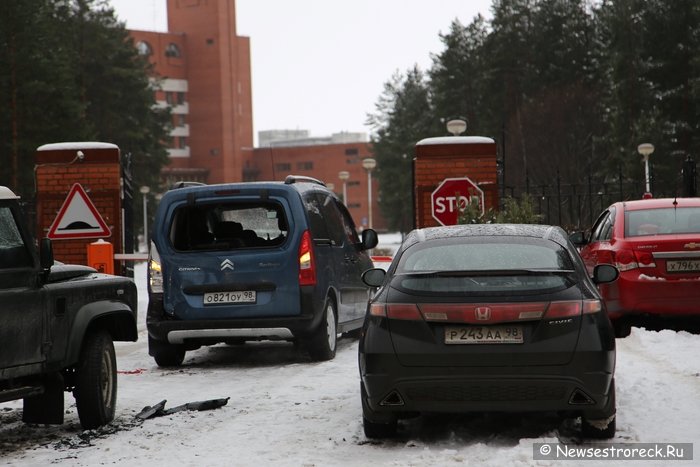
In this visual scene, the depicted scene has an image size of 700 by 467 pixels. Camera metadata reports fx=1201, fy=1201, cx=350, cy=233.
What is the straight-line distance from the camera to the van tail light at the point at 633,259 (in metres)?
12.6

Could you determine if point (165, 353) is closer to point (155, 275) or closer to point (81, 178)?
point (155, 275)

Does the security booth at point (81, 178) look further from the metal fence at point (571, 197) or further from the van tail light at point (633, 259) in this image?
the van tail light at point (633, 259)

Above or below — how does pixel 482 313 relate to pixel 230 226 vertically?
below

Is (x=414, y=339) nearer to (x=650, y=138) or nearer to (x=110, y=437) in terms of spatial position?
(x=110, y=437)

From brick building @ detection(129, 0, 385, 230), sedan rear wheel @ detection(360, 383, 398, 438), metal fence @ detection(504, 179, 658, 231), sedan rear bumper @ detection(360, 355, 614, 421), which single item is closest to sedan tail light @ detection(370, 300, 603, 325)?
sedan rear bumper @ detection(360, 355, 614, 421)

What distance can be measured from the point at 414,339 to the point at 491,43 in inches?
2825

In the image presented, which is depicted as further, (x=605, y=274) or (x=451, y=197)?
(x=451, y=197)

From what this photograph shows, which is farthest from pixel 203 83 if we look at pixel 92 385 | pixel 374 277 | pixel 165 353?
pixel 92 385

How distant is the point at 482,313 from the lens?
279 inches

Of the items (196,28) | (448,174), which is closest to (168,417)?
(448,174)

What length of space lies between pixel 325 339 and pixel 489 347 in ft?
17.1

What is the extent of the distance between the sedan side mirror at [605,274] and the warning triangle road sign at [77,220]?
922cm

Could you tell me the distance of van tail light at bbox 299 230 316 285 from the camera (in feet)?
39.3

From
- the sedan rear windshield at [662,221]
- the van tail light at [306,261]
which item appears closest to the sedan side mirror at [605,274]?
the van tail light at [306,261]
